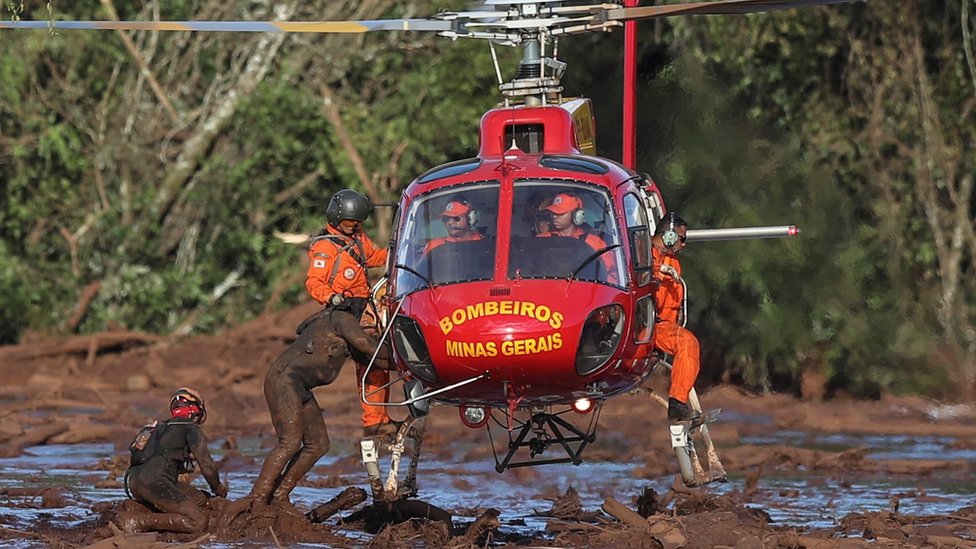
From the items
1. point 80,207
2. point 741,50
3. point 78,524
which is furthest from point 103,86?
point 78,524

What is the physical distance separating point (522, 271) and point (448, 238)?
67 centimetres

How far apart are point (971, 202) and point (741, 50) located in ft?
12.8

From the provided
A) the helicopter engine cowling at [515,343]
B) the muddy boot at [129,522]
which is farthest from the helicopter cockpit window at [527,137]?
the muddy boot at [129,522]

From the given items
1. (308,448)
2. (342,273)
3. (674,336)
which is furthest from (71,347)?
(674,336)

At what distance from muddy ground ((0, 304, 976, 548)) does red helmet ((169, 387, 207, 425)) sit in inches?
24.5

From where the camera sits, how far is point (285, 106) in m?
26.6

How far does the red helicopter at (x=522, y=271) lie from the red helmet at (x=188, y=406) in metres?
1.17

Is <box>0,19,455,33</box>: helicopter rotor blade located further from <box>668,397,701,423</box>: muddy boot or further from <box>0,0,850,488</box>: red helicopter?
<box>668,397,701,423</box>: muddy boot

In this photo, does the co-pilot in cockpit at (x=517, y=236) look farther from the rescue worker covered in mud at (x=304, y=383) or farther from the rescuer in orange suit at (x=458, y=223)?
the rescue worker covered in mud at (x=304, y=383)

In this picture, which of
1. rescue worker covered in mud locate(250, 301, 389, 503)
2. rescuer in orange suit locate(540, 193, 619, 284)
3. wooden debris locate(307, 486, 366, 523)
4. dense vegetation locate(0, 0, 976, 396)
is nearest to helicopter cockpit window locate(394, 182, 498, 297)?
rescuer in orange suit locate(540, 193, 619, 284)

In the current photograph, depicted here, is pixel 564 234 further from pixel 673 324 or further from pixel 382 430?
pixel 382 430

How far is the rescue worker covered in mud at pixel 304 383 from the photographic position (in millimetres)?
12242

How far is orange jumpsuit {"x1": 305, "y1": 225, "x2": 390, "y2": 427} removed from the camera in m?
12.3

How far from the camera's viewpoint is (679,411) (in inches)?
470
